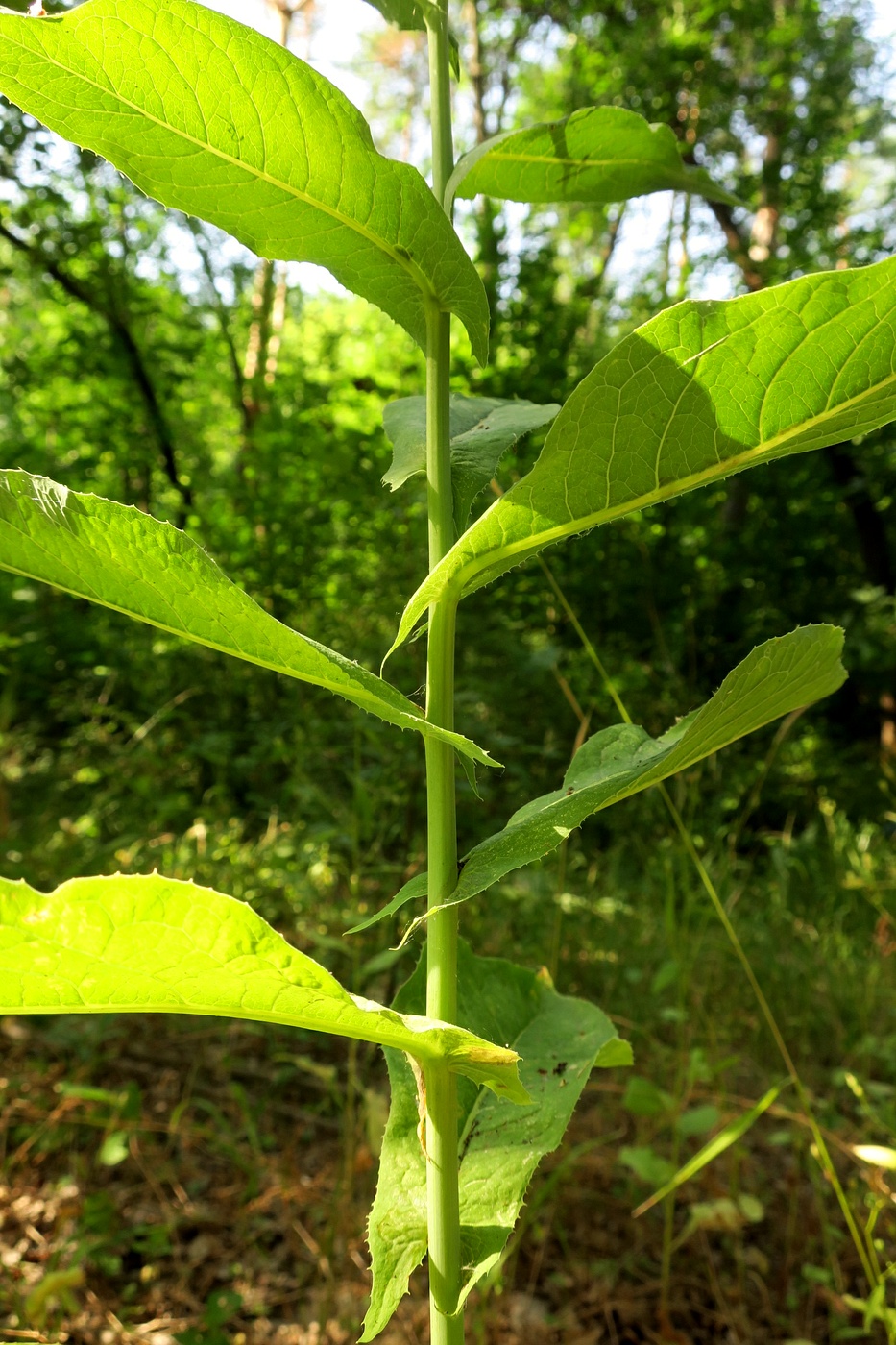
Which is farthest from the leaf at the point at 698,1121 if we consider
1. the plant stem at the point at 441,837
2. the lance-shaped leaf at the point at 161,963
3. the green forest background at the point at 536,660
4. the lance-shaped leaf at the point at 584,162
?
the lance-shaped leaf at the point at 584,162

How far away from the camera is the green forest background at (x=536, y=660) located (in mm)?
2047

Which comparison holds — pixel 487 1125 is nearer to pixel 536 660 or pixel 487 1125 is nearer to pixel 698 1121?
pixel 698 1121

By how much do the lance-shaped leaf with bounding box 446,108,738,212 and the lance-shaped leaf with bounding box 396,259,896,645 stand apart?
23cm

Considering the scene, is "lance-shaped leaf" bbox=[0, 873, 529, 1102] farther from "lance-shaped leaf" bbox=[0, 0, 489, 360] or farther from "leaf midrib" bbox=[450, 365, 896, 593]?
"lance-shaped leaf" bbox=[0, 0, 489, 360]

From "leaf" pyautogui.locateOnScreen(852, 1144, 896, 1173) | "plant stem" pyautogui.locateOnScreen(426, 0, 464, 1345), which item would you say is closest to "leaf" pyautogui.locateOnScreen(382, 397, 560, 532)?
"plant stem" pyautogui.locateOnScreen(426, 0, 464, 1345)

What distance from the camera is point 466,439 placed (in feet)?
1.96

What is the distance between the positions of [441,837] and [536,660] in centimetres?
233

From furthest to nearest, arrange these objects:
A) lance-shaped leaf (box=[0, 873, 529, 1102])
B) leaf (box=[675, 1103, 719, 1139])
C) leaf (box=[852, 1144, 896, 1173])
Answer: leaf (box=[675, 1103, 719, 1139])
leaf (box=[852, 1144, 896, 1173])
lance-shaped leaf (box=[0, 873, 529, 1102])

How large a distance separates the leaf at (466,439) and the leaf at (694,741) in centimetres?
19

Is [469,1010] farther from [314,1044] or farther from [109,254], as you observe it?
[109,254]

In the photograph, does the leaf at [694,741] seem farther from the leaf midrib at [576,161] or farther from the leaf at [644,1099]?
the leaf at [644,1099]

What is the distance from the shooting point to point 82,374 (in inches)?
189

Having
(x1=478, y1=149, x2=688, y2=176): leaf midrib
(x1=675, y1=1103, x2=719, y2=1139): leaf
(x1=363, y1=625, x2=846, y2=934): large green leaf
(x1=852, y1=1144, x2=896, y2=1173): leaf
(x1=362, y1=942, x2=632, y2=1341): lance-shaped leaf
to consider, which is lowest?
(x1=675, y1=1103, x2=719, y2=1139): leaf

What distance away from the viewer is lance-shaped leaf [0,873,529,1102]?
1.20ft
